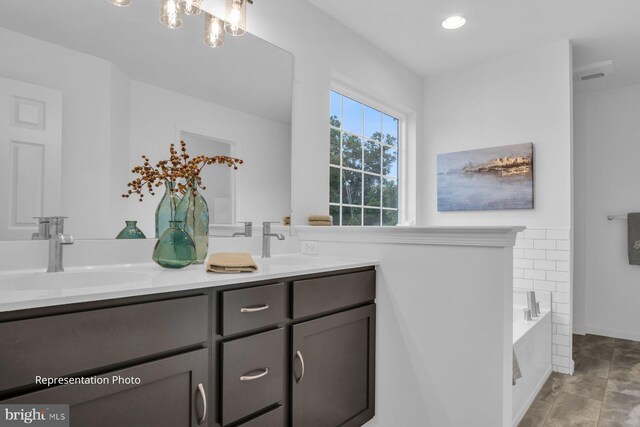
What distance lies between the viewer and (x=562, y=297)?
9.94 ft

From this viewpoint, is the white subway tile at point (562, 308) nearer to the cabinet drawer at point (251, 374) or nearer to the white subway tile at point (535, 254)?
the white subway tile at point (535, 254)

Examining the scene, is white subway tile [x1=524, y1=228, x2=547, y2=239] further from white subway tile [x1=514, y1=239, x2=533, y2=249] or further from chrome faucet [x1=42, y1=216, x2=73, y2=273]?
chrome faucet [x1=42, y1=216, x2=73, y2=273]

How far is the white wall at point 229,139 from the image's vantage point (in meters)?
1.77

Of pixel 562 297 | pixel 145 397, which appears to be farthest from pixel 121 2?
pixel 562 297

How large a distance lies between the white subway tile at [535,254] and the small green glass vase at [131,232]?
2883 millimetres

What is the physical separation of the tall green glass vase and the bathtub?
67.7 inches

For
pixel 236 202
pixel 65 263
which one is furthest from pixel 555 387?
pixel 65 263

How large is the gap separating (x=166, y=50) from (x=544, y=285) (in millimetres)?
3094

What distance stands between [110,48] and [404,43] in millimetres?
2300

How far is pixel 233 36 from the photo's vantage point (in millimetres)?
2125

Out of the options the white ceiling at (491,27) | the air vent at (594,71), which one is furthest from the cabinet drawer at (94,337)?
the air vent at (594,71)

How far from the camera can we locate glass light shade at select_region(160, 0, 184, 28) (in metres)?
1.80

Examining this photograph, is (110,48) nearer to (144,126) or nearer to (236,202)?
(144,126)

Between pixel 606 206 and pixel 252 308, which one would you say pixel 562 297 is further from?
pixel 252 308
